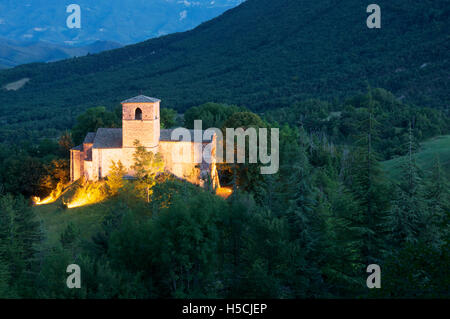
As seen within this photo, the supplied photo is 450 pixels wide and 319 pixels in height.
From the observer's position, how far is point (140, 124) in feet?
118

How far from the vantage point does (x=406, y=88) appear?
85625 millimetres

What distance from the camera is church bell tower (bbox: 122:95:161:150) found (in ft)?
118

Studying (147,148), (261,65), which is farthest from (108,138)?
(261,65)

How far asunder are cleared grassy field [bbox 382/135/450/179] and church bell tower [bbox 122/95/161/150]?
48.8ft

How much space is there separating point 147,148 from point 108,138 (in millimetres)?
3146

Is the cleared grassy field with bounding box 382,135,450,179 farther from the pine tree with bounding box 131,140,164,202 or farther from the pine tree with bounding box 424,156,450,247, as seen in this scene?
the pine tree with bounding box 131,140,164,202

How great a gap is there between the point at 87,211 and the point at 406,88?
64250 millimetres

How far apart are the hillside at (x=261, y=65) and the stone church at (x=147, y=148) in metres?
49.4

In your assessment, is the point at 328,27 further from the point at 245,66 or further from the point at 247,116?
the point at 247,116

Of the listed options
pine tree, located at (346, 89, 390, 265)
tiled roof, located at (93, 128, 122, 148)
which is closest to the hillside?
tiled roof, located at (93, 128, 122, 148)

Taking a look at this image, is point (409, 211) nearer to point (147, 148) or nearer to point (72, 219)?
point (147, 148)

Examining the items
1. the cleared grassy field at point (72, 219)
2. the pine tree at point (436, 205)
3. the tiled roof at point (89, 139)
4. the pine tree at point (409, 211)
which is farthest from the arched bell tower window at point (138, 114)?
the pine tree at point (436, 205)

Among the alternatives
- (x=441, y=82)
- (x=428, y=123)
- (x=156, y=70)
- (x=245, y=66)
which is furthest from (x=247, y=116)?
(x=156, y=70)

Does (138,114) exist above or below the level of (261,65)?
below
